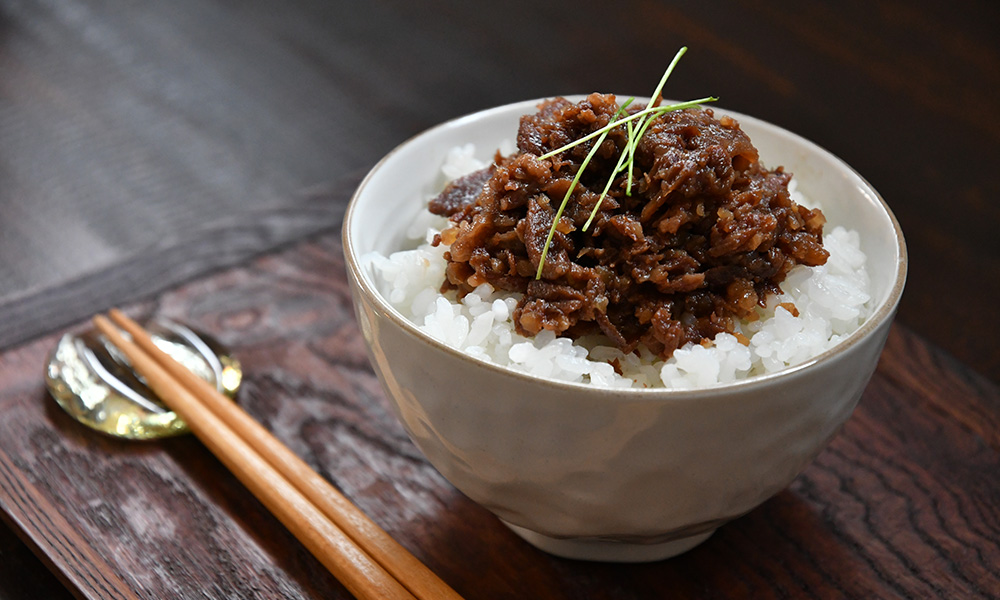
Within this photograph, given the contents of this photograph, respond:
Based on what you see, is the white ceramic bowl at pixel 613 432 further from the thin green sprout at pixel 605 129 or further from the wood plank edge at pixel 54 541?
the wood plank edge at pixel 54 541

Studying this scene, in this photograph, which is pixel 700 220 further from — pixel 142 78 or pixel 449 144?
pixel 142 78

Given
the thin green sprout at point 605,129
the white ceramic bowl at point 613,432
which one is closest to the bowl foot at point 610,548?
the white ceramic bowl at point 613,432

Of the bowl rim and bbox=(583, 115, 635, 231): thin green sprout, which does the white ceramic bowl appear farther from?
bbox=(583, 115, 635, 231): thin green sprout

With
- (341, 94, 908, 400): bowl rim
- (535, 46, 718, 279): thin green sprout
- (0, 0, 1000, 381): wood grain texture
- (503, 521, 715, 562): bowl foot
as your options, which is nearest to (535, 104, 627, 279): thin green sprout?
(535, 46, 718, 279): thin green sprout

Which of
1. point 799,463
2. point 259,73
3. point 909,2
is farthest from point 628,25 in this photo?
point 799,463

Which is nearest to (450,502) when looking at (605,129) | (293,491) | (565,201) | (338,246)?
(293,491)

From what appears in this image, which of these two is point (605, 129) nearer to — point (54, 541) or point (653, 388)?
point (653, 388)

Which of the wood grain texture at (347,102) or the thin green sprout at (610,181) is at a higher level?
the thin green sprout at (610,181)
